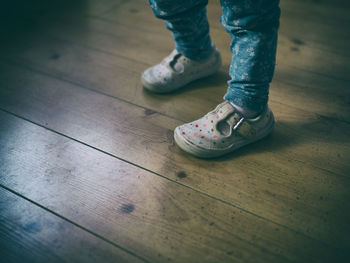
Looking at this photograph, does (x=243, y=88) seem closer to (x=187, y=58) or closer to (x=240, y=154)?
(x=240, y=154)

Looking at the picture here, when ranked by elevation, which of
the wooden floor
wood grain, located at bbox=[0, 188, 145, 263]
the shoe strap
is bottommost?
wood grain, located at bbox=[0, 188, 145, 263]

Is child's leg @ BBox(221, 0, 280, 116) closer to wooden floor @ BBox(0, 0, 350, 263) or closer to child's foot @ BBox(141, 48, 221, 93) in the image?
wooden floor @ BBox(0, 0, 350, 263)

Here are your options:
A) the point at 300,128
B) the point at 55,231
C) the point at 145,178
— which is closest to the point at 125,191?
the point at 145,178

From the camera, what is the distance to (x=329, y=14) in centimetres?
140

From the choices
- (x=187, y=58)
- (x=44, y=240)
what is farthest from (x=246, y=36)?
(x=44, y=240)

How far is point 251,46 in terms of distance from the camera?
0.63 meters

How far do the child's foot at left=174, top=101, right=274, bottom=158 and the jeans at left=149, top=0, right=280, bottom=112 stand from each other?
4 cm

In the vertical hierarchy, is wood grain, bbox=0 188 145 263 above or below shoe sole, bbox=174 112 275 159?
below

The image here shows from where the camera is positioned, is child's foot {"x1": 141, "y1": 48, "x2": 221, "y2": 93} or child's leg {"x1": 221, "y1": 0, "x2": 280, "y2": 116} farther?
child's foot {"x1": 141, "y1": 48, "x2": 221, "y2": 93}

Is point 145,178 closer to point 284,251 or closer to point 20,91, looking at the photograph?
point 284,251

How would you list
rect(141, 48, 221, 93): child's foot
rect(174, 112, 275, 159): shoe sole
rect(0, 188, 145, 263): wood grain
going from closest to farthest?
rect(0, 188, 145, 263): wood grain
rect(174, 112, 275, 159): shoe sole
rect(141, 48, 221, 93): child's foot

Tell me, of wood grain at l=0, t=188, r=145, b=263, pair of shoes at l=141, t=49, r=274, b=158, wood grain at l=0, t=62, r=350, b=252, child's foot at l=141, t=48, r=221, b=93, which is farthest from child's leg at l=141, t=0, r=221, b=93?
wood grain at l=0, t=188, r=145, b=263

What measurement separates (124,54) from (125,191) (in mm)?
682

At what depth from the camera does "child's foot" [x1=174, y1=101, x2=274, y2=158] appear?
73cm
